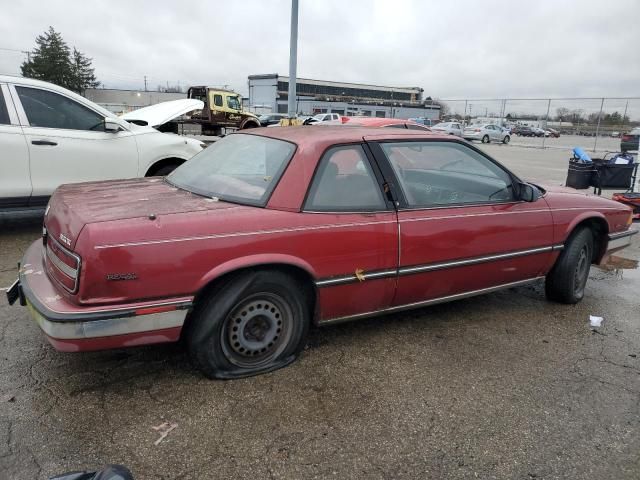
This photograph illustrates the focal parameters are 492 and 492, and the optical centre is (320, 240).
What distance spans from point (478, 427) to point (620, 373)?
1275 mm

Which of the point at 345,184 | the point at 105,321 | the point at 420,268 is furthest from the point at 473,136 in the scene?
the point at 105,321

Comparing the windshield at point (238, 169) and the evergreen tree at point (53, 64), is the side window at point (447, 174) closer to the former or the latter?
the windshield at point (238, 169)

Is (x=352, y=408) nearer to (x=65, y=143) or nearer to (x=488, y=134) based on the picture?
(x=65, y=143)

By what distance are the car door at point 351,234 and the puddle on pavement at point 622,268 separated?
10.7ft

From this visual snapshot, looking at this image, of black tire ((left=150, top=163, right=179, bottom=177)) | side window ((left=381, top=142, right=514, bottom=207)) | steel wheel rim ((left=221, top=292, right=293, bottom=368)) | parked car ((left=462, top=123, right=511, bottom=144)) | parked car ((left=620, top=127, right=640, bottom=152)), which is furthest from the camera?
parked car ((left=462, top=123, right=511, bottom=144))

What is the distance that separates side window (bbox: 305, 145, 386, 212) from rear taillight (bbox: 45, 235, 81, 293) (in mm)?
1289

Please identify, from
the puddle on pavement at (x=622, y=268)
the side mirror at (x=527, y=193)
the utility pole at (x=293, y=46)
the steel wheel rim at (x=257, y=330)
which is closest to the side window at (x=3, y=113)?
the steel wheel rim at (x=257, y=330)

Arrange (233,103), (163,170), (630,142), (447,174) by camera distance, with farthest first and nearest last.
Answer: (233,103) < (630,142) < (163,170) < (447,174)

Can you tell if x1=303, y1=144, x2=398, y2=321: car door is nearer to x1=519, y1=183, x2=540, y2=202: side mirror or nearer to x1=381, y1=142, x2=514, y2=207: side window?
x1=381, y1=142, x2=514, y2=207: side window

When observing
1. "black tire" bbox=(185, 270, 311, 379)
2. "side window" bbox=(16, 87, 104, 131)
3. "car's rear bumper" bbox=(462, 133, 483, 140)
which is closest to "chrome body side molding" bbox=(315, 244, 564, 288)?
"black tire" bbox=(185, 270, 311, 379)

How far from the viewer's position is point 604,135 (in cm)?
3216

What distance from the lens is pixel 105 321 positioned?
7.91 feet

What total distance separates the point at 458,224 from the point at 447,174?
25.0 inches

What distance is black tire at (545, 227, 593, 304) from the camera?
4129mm
